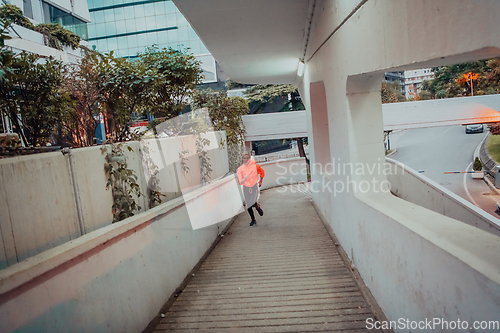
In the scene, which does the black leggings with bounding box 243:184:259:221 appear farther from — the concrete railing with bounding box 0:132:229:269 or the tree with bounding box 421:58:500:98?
the tree with bounding box 421:58:500:98

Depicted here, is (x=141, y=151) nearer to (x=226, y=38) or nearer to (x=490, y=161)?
(x=226, y=38)

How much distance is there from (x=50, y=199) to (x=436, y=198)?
29.4 ft

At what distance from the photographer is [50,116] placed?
452 centimetres

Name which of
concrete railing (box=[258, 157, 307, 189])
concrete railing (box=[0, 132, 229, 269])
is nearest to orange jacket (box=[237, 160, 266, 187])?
concrete railing (box=[0, 132, 229, 269])

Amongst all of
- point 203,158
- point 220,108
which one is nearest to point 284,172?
point 220,108

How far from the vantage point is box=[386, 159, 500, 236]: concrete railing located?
22.7ft

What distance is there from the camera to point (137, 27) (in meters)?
39.8

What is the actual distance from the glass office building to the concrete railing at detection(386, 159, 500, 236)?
30.7 meters

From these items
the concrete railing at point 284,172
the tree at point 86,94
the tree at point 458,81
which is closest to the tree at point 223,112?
the concrete railing at point 284,172

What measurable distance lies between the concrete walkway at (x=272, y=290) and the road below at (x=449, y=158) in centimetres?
959

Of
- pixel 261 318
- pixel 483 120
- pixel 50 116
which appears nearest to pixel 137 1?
pixel 483 120

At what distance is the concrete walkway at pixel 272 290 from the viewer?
147 inches

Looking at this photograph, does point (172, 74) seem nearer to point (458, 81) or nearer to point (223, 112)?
point (223, 112)

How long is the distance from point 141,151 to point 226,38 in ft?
12.0
